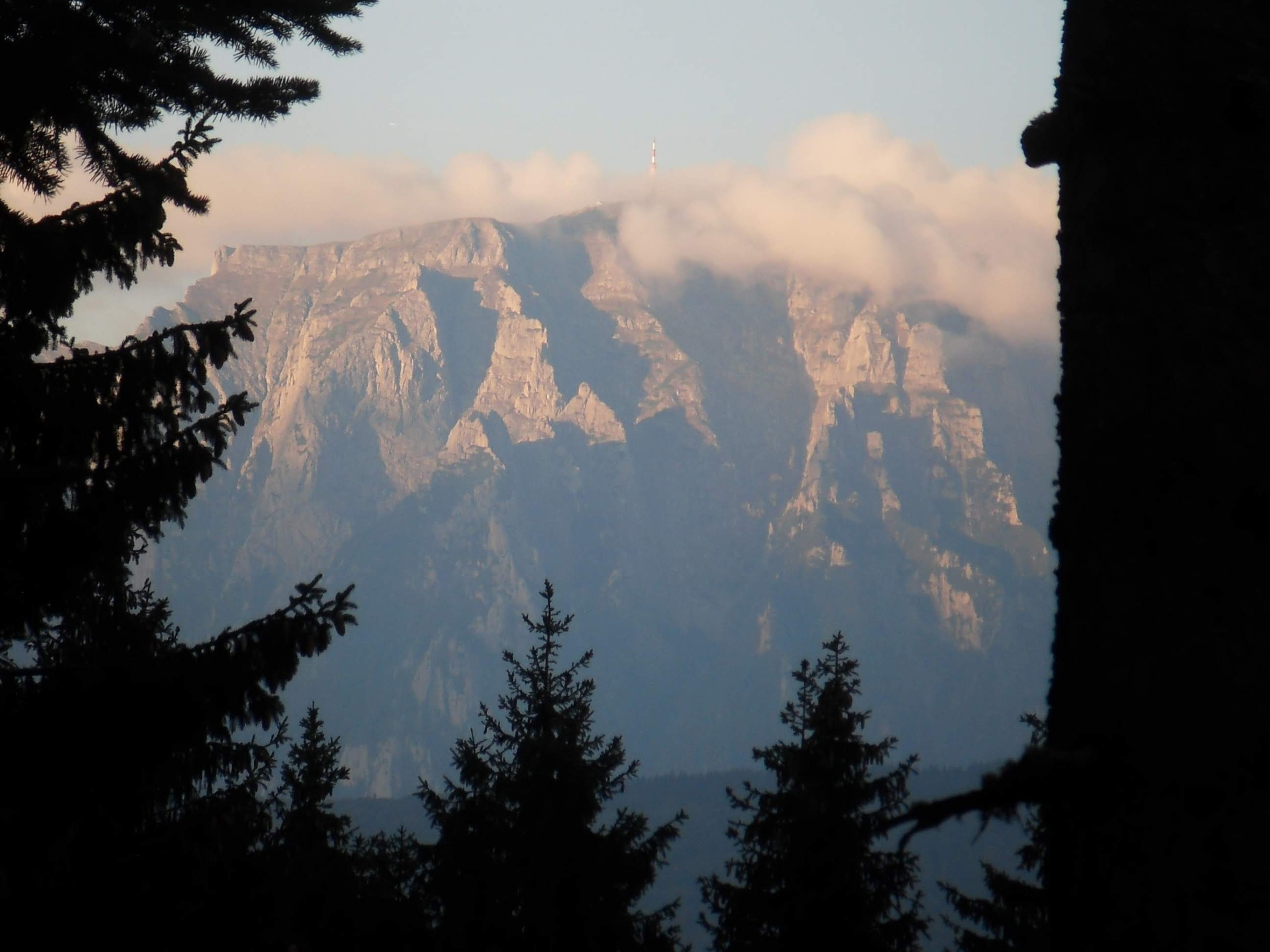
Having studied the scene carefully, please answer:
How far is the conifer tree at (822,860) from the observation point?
11789mm

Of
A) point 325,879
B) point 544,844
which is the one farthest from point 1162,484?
point 325,879

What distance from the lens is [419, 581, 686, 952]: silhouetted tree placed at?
11.9 m

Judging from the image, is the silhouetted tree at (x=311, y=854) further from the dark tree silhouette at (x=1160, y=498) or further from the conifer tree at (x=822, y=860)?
the dark tree silhouette at (x=1160, y=498)

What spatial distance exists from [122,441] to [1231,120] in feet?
16.6

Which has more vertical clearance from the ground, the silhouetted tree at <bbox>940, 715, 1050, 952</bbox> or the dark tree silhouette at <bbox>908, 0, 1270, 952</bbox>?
the silhouetted tree at <bbox>940, 715, 1050, 952</bbox>

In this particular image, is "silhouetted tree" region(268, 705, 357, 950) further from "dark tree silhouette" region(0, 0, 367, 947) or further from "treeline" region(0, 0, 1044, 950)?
"dark tree silhouette" region(0, 0, 367, 947)

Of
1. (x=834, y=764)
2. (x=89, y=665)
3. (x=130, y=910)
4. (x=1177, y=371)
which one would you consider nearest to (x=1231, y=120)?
(x=1177, y=371)

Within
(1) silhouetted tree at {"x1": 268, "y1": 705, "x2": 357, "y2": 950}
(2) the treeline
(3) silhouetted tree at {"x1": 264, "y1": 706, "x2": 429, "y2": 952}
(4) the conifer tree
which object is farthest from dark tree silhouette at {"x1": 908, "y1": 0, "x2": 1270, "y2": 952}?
(4) the conifer tree

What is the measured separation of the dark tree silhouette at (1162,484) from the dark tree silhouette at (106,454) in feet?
12.3

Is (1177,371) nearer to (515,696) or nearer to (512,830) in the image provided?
(512,830)

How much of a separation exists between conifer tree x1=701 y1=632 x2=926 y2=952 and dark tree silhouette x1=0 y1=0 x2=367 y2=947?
748 centimetres

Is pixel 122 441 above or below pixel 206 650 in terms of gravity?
above

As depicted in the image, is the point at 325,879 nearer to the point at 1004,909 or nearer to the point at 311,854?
the point at 311,854

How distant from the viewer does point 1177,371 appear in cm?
192
